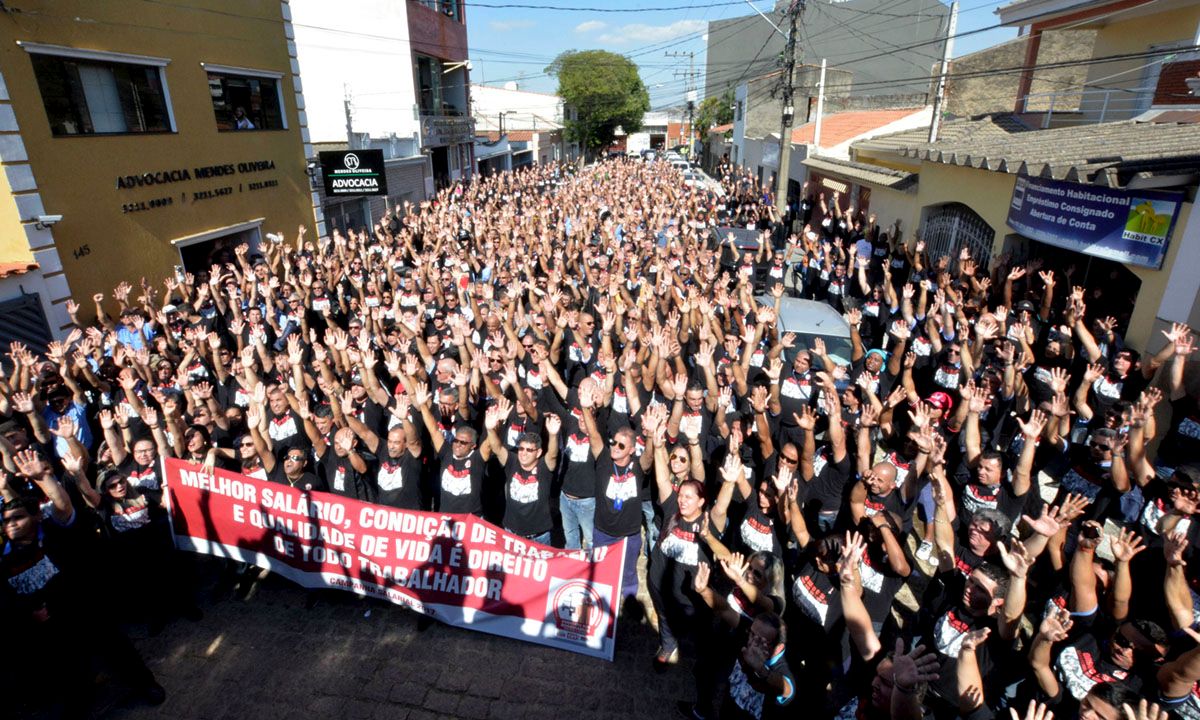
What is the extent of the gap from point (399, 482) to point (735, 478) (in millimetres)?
2580

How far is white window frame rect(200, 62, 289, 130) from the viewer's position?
12.8 metres

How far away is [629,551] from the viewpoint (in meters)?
4.85

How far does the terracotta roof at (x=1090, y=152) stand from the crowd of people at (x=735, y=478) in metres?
1.87

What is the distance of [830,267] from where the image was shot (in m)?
10.8

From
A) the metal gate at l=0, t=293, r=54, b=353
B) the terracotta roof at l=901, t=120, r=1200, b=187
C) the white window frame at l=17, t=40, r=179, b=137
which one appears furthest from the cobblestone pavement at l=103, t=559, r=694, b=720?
the white window frame at l=17, t=40, r=179, b=137

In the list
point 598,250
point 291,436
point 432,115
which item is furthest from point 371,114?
point 291,436

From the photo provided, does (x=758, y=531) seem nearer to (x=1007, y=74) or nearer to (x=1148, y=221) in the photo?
(x=1148, y=221)

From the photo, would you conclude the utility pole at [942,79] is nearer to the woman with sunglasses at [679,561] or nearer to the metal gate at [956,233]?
the metal gate at [956,233]

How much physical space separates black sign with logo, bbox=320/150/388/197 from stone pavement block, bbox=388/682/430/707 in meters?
14.0

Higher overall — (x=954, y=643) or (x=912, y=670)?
(x=912, y=670)

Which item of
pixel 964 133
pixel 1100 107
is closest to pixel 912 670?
pixel 1100 107

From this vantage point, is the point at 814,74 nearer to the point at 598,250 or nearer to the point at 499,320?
the point at 598,250

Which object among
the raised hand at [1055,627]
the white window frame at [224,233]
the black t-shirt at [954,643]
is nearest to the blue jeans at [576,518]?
the black t-shirt at [954,643]

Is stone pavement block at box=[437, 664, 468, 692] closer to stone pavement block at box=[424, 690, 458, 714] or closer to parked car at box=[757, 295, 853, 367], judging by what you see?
stone pavement block at box=[424, 690, 458, 714]
